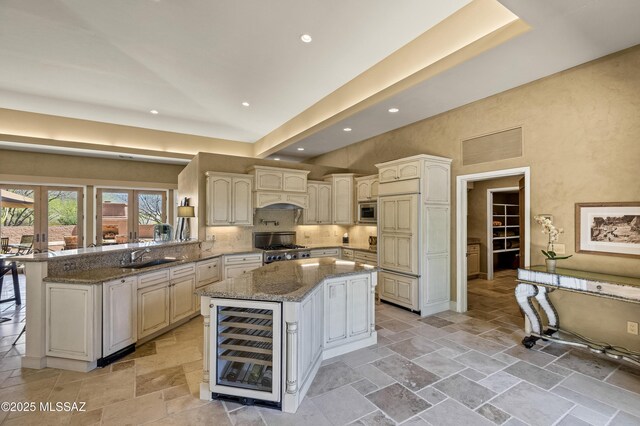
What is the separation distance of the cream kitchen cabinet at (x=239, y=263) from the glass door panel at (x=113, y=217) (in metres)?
4.67

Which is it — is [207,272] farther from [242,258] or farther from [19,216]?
[19,216]

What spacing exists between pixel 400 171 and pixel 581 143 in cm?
216

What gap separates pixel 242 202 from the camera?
539 cm

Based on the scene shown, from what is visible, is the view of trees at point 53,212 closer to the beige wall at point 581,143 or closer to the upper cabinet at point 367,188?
the upper cabinet at point 367,188

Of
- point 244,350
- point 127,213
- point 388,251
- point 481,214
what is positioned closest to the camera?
point 244,350

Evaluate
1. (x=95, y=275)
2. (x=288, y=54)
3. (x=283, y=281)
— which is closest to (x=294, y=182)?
(x=288, y=54)

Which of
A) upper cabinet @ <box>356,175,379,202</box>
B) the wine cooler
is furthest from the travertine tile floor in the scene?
upper cabinet @ <box>356,175,379,202</box>

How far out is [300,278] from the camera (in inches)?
108

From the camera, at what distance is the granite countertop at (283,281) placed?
2209 millimetres

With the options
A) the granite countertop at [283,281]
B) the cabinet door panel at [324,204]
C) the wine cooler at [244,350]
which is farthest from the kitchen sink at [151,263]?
the cabinet door panel at [324,204]

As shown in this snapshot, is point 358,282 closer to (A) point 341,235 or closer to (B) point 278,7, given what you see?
(B) point 278,7

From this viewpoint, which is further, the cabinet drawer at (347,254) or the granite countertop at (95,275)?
the cabinet drawer at (347,254)

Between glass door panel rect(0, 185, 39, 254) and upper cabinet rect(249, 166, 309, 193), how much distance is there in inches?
225

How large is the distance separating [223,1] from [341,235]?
499cm
